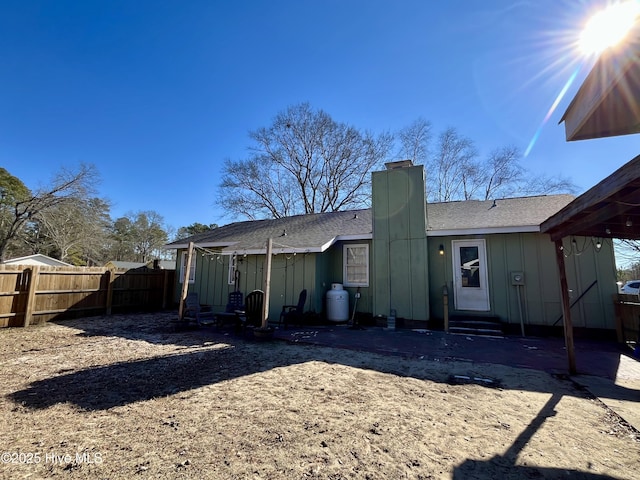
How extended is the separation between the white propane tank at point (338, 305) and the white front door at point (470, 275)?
122 inches

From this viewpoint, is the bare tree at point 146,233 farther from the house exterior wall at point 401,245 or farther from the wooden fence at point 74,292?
the house exterior wall at point 401,245

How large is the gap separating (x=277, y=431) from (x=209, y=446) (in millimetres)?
576

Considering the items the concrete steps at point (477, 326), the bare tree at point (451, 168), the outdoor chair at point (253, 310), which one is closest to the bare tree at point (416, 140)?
the bare tree at point (451, 168)

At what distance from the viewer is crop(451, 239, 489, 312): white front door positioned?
25.3 feet

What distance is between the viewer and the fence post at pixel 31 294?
7691 millimetres

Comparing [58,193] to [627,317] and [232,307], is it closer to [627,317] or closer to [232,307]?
[232,307]

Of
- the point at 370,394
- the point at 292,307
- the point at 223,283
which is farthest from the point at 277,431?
the point at 223,283

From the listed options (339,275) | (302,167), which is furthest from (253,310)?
(302,167)

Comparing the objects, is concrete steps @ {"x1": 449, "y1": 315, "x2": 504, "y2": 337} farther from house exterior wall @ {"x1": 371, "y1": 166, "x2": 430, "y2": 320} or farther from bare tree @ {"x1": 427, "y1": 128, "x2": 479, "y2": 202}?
bare tree @ {"x1": 427, "y1": 128, "x2": 479, "y2": 202}

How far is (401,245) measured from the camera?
8.38 meters

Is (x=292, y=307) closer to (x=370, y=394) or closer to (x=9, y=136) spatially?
(x=370, y=394)

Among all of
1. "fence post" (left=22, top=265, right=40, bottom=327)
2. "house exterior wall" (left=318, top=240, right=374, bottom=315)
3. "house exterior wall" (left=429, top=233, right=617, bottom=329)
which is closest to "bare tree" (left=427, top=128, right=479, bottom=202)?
"house exterior wall" (left=429, top=233, right=617, bottom=329)

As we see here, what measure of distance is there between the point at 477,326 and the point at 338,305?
12.2 ft

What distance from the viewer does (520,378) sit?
405 cm
